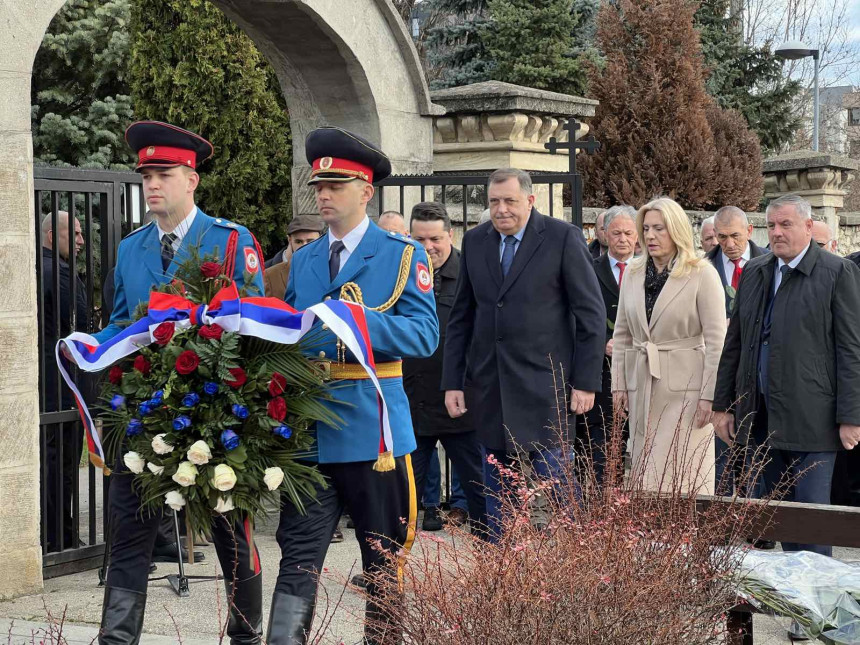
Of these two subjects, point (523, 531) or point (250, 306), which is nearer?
point (523, 531)

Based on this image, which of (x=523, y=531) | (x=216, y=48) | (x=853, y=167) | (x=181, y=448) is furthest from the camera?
(x=853, y=167)

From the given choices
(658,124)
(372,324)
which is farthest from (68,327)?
(658,124)

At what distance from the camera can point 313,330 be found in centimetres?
397

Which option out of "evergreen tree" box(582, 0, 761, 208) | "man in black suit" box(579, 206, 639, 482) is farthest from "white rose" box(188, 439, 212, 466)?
"evergreen tree" box(582, 0, 761, 208)

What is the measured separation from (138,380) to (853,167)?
530 inches

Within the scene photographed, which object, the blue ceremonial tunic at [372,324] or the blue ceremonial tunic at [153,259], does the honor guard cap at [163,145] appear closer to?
the blue ceremonial tunic at [153,259]

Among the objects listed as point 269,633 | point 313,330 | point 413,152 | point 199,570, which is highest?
point 413,152

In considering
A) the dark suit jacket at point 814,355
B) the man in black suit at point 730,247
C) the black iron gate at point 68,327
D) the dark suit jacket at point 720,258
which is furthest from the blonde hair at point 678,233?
the black iron gate at point 68,327

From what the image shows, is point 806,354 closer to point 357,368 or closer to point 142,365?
point 357,368

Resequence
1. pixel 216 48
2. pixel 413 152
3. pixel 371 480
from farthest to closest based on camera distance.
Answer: pixel 216 48, pixel 413 152, pixel 371 480

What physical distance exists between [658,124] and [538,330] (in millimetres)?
9679

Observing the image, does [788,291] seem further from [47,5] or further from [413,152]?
[47,5]

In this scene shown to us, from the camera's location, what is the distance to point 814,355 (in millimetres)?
5453

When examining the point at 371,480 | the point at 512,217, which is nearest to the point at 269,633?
the point at 371,480
